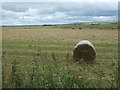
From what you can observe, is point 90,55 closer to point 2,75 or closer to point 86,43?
point 86,43

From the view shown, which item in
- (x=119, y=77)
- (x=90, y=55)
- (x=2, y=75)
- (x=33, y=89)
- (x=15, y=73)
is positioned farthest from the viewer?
(x=90, y=55)

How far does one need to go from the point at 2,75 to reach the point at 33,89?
127 centimetres

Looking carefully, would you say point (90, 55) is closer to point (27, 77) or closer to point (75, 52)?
point (75, 52)

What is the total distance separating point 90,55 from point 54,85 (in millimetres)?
6540

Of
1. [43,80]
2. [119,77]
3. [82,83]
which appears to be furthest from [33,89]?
[119,77]

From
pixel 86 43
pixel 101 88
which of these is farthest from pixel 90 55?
pixel 101 88

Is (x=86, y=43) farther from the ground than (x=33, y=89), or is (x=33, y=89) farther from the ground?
(x=86, y=43)

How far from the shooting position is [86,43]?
1141cm

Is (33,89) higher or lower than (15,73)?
lower

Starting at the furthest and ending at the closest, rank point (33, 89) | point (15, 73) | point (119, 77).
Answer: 1. point (15, 73)
2. point (33, 89)
3. point (119, 77)

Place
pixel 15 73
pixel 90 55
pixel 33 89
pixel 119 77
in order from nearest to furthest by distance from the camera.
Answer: pixel 119 77, pixel 33 89, pixel 15 73, pixel 90 55

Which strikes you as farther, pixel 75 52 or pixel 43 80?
pixel 75 52

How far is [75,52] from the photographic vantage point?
11445 mm

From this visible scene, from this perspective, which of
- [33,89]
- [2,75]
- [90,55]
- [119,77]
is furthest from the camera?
[90,55]
